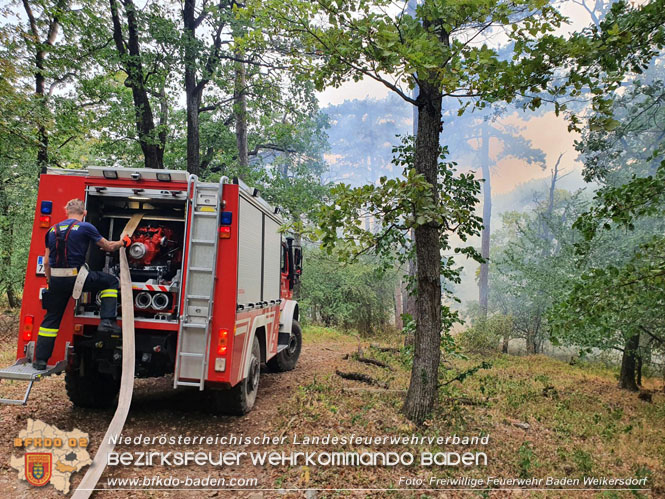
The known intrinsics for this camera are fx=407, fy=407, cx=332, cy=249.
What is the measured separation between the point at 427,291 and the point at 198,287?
10.5 ft

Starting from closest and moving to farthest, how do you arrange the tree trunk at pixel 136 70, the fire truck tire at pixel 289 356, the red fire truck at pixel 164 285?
the red fire truck at pixel 164 285, the fire truck tire at pixel 289 356, the tree trunk at pixel 136 70

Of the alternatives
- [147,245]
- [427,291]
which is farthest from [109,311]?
[427,291]

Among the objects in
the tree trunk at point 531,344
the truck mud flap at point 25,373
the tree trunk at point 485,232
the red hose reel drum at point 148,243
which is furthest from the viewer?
the tree trunk at point 485,232

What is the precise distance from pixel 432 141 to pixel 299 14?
2492 mm

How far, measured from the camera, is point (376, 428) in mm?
5461

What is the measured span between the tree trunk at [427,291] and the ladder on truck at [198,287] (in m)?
2.90

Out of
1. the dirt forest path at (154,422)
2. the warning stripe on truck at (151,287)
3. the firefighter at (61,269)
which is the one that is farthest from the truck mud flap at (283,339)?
the firefighter at (61,269)

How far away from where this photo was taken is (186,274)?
5.31m

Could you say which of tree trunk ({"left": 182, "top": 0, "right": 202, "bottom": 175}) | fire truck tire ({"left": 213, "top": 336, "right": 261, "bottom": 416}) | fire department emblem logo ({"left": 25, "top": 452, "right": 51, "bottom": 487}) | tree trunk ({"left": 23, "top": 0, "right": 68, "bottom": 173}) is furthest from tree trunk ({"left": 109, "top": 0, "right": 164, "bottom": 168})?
fire department emblem logo ({"left": 25, "top": 452, "right": 51, "bottom": 487})

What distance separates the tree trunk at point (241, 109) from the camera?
46.4 ft

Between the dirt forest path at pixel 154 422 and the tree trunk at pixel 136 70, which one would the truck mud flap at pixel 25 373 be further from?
the tree trunk at pixel 136 70

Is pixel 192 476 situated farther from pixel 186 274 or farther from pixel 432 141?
pixel 432 141

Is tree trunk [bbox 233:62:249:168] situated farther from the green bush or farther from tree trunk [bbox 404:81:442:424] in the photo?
tree trunk [bbox 404:81:442:424]

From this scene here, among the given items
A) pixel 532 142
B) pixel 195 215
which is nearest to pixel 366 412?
pixel 195 215
